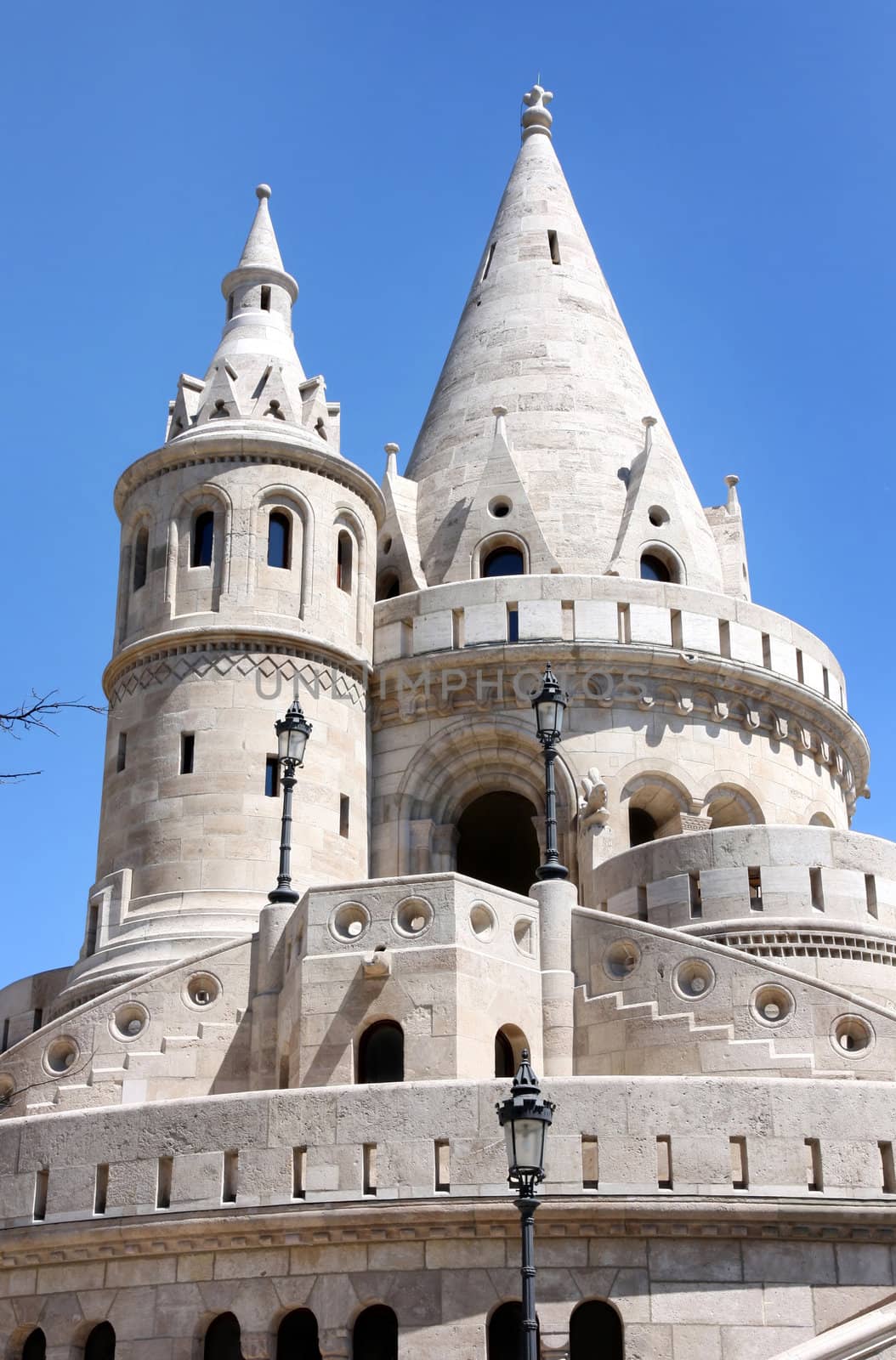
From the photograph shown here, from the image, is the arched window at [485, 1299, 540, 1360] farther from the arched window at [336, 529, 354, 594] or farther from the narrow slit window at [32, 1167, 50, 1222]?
the arched window at [336, 529, 354, 594]

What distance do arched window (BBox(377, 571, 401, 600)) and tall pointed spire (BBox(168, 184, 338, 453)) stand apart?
2.59 metres

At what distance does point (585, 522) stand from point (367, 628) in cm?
437

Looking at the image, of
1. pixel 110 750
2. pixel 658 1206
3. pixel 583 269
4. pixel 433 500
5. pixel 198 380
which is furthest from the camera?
pixel 583 269

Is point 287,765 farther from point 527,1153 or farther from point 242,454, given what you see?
point 527,1153

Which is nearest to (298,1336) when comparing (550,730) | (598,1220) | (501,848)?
(598,1220)

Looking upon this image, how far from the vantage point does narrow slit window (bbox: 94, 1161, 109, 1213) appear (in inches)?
805

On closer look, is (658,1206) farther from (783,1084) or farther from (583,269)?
(583,269)

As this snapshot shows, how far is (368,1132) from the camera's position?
1972 cm

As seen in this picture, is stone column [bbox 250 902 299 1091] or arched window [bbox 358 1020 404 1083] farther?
stone column [bbox 250 902 299 1091]

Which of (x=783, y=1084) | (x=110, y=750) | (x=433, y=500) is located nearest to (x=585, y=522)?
(x=433, y=500)

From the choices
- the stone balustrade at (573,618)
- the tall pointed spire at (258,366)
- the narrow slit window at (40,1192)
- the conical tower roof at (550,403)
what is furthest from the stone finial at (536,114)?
the narrow slit window at (40,1192)

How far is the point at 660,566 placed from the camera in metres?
31.6

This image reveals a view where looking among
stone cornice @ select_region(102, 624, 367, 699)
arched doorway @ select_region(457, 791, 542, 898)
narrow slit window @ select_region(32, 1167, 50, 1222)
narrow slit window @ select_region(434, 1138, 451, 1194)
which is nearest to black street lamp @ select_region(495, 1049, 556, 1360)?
narrow slit window @ select_region(434, 1138, 451, 1194)

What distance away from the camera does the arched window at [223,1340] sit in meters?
19.7
